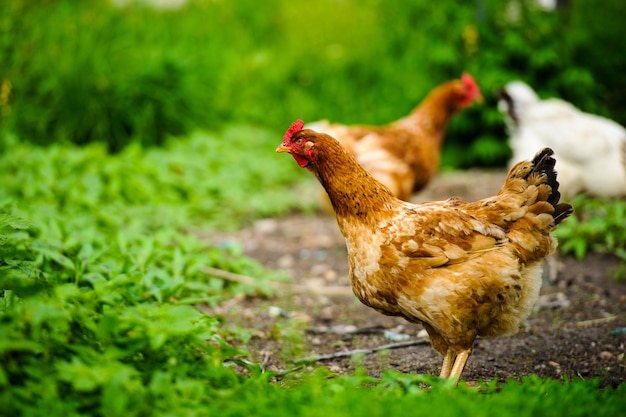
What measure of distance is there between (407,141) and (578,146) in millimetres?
1611

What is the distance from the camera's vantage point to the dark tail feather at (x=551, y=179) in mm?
3285

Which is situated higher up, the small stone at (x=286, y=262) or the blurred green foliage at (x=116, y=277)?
the blurred green foliage at (x=116, y=277)

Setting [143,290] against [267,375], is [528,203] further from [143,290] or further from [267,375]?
[143,290]

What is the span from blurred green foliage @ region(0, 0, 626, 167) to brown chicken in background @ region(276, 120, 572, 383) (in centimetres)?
522

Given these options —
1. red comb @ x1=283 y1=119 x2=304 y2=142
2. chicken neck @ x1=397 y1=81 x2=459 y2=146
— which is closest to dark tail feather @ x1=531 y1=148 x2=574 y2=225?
red comb @ x1=283 y1=119 x2=304 y2=142

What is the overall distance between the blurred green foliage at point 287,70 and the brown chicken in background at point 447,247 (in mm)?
5224

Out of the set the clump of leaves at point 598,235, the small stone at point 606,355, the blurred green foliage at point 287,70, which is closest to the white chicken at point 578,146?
the clump of leaves at point 598,235

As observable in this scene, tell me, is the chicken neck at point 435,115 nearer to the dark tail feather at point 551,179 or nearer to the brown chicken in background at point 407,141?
the brown chicken in background at point 407,141

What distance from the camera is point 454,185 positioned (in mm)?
7941

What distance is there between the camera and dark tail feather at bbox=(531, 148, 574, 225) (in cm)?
329

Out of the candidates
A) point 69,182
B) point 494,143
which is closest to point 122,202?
point 69,182

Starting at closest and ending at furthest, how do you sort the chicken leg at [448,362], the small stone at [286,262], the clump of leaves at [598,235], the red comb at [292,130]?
the chicken leg at [448,362] < the red comb at [292,130] < the clump of leaves at [598,235] < the small stone at [286,262]

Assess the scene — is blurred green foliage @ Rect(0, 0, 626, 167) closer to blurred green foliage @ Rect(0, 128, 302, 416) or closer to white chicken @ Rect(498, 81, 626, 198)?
blurred green foliage @ Rect(0, 128, 302, 416)

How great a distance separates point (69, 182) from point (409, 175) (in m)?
3.18
